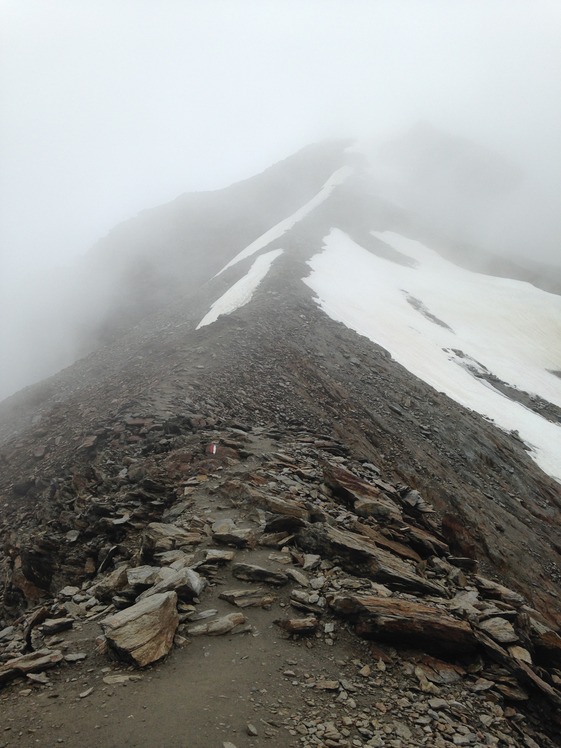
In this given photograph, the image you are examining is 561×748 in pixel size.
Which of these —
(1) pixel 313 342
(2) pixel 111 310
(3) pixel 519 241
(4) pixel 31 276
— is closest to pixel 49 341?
(2) pixel 111 310

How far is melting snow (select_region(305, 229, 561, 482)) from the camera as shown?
2731cm

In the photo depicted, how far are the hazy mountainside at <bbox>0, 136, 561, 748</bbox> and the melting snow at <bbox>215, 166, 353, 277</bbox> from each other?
17410mm

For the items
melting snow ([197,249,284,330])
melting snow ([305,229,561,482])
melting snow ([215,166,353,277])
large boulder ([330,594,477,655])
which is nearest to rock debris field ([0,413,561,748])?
large boulder ([330,594,477,655])

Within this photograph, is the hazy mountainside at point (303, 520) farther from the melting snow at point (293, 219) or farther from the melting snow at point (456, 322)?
the melting snow at point (293, 219)

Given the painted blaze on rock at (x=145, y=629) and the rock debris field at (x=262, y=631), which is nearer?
the rock debris field at (x=262, y=631)

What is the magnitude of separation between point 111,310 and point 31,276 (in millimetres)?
30970

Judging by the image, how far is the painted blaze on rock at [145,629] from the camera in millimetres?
6414

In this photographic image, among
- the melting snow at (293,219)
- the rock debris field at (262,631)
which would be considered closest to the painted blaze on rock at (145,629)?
the rock debris field at (262,631)

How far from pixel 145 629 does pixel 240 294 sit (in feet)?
83.8

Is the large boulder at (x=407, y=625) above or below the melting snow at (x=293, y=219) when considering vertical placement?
below

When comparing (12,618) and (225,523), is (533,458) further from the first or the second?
(12,618)

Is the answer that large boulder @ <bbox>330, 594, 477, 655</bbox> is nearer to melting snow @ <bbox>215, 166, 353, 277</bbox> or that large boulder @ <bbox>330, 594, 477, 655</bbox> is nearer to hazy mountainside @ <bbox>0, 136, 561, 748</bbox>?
hazy mountainside @ <bbox>0, 136, 561, 748</bbox>

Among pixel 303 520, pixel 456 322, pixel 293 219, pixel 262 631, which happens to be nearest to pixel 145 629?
pixel 262 631

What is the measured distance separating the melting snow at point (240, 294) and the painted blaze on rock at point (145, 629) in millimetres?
18619
